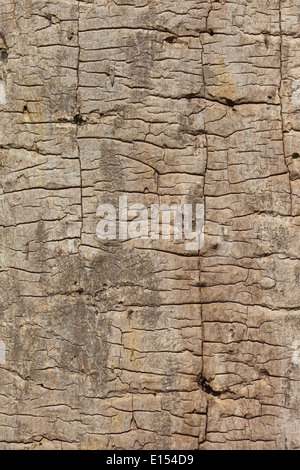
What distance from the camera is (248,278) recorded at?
9.04ft

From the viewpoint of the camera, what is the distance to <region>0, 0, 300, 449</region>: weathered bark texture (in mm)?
2736

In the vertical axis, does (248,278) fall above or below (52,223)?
below

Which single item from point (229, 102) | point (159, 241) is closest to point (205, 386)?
point (159, 241)

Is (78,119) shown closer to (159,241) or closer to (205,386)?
(159,241)

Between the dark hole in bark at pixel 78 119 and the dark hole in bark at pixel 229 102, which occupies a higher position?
the dark hole in bark at pixel 229 102

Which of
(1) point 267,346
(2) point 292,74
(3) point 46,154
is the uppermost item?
(2) point 292,74

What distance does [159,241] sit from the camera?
276cm

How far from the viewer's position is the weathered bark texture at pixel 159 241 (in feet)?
8.98

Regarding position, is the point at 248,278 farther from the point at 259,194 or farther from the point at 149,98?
the point at 149,98

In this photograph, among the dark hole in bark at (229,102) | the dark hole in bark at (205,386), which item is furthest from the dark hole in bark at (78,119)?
the dark hole in bark at (205,386)

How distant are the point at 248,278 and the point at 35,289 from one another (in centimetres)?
112

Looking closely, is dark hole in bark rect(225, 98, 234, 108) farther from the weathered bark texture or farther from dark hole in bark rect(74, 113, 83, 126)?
dark hole in bark rect(74, 113, 83, 126)

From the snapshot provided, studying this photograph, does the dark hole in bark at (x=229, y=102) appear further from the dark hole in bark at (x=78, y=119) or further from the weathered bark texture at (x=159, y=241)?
the dark hole in bark at (x=78, y=119)

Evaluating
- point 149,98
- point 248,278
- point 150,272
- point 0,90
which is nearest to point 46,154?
point 0,90
